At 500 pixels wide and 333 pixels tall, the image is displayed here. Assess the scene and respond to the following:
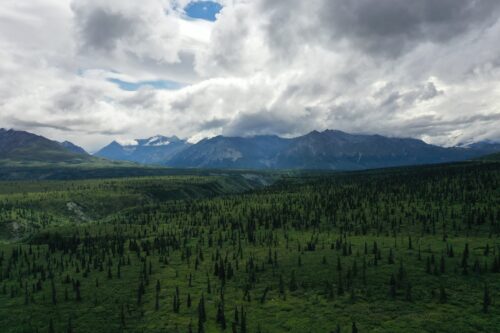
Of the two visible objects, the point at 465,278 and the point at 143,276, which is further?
the point at 143,276

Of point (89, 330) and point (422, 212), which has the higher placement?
point (422, 212)

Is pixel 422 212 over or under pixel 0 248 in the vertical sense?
over

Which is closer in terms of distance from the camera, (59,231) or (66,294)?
(66,294)

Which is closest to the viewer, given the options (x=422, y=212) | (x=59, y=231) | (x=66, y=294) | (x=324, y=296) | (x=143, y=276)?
(x=324, y=296)

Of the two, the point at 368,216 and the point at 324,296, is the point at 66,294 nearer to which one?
the point at 324,296

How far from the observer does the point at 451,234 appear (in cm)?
12656

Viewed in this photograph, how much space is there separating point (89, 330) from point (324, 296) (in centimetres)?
4589

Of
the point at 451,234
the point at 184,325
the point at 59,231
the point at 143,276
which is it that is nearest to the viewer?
the point at 184,325

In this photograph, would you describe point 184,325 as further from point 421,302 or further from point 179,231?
point 179,231

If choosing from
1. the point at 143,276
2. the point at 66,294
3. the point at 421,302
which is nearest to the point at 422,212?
the point at 421,302

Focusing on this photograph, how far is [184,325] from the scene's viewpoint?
227ft

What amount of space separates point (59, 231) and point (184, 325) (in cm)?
13853

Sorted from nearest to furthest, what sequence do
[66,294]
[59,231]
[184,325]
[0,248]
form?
[184,325]
[66,294]
[0,248]
[59,231]

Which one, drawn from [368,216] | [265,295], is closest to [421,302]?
[265,295]
